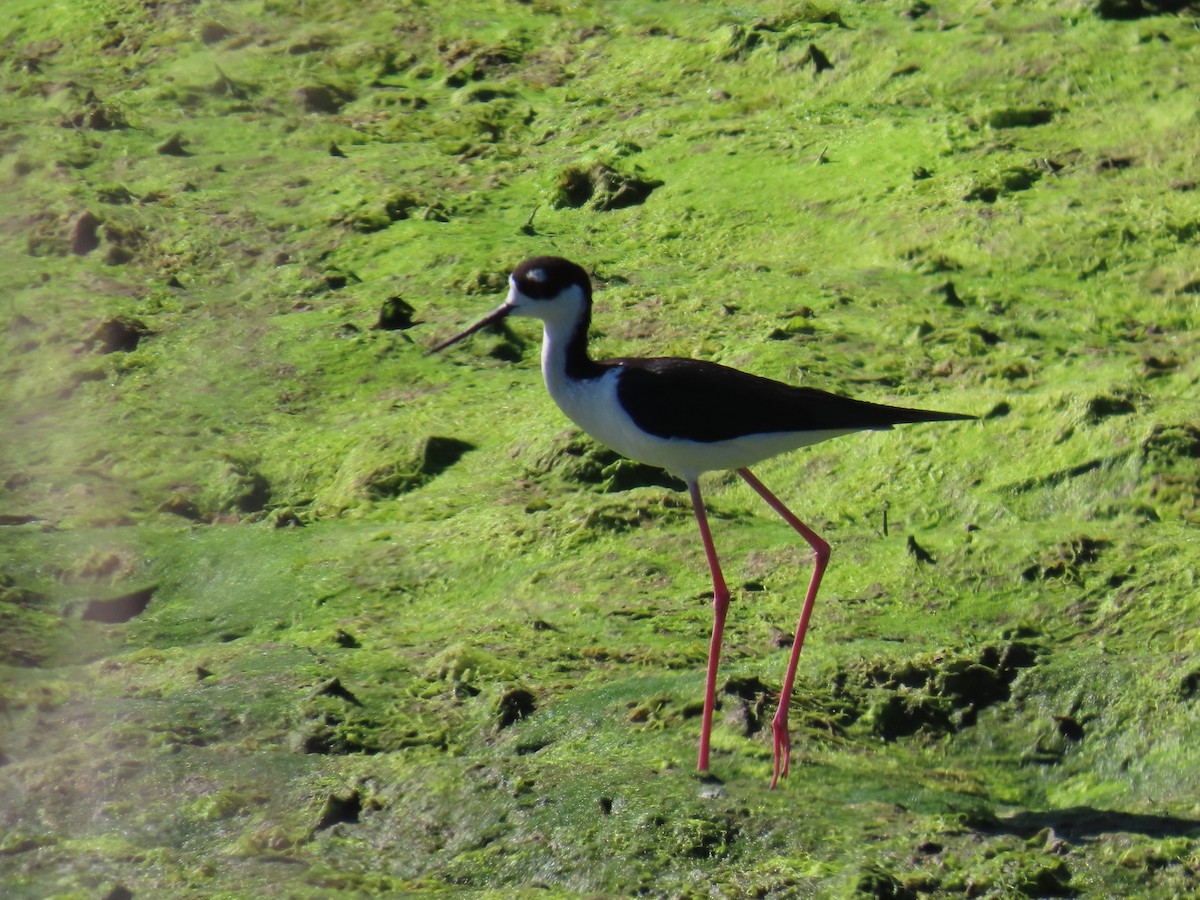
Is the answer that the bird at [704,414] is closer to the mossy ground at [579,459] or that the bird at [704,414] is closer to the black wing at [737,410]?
the black wing at [737,410]

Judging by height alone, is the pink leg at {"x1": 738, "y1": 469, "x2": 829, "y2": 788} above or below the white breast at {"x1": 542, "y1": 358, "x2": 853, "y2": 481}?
below

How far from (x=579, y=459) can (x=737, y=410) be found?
150 cm

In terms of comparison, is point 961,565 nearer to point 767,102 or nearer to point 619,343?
point 619,343

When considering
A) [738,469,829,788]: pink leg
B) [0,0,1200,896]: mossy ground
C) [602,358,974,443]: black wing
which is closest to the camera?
[0,0,1200,896]: mossy ground

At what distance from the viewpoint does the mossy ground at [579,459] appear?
13.5ft

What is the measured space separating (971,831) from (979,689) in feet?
2.23

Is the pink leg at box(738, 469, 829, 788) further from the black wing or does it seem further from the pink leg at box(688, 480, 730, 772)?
the black wing

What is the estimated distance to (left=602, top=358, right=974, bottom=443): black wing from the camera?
4.70m

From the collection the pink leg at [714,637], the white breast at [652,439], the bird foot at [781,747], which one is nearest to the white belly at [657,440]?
the white breast at [652,439]

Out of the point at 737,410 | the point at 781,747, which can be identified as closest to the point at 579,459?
the point at 737,410

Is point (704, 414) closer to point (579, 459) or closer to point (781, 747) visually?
point (781, 747)

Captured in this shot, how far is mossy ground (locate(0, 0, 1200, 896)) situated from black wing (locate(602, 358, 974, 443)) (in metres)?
0.68

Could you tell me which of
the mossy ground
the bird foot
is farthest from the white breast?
the bird foot

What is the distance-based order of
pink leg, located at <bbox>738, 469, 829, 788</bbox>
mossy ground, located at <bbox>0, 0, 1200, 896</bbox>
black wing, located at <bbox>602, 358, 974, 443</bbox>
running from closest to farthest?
1. mossy ground, located at <bbox>0, 0, 1200, 896</bbox>
2. pink leg, located at <bbox>738, 469, 829, 788</bbox>
3. black wing, located at <bbox>602, 358, 974, 443</bbox>
